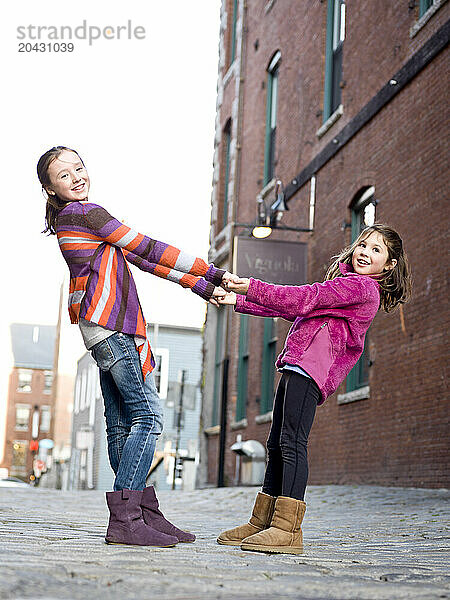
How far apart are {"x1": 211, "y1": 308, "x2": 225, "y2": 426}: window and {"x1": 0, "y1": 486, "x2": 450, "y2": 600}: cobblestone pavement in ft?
44.9

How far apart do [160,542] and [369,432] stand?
7.45 metres

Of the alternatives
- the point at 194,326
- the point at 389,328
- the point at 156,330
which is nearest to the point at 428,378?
the point at 389,328

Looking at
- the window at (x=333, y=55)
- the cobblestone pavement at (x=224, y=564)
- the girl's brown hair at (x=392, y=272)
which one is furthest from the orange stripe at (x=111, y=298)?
the window at (x=333, y=55)

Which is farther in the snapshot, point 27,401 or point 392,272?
point 27,401

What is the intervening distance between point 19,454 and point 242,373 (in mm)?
65544

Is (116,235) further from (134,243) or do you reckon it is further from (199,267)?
(199,267)

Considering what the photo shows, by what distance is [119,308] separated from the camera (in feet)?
15.8

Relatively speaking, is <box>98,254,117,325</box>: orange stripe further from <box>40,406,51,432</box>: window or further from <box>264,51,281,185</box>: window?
<box>40,406,51,432</box>: window

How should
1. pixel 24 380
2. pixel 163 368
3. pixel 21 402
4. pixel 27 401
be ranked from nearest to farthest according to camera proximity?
pixel 163 368
pixel 21 402
pixel 27 401
pixel 24 380

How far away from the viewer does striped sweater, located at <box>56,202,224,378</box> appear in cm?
479

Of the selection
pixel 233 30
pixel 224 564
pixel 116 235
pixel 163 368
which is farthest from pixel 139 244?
pixel 163 368

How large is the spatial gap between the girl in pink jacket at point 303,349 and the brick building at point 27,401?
7548 centimetres

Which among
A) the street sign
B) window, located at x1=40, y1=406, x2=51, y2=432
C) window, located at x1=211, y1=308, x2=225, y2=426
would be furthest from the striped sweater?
window, located at x1=40, y1=406, x2=51, y2=432

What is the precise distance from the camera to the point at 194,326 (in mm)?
40469
